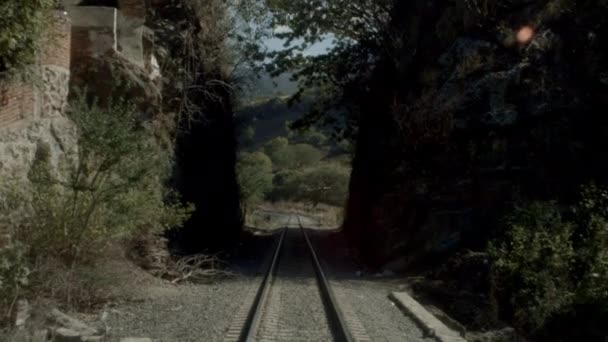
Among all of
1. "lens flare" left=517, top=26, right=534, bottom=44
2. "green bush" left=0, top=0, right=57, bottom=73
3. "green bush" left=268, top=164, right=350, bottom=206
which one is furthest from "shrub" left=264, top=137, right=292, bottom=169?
"green bush" left=0, top=0, right=57, bottom=73

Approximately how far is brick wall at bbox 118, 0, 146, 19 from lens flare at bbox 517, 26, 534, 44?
10.5 m

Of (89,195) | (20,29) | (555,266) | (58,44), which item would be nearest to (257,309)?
(89,195)

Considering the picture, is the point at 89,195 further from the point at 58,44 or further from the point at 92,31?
the point at 92,31

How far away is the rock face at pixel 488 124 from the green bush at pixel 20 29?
11.0 metres

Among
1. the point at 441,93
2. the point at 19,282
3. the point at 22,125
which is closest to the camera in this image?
the point at 19,282

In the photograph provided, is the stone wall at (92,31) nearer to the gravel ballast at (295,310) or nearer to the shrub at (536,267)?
the gravel ballast at (295,310)

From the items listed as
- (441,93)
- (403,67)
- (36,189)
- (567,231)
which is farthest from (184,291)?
(403,67)

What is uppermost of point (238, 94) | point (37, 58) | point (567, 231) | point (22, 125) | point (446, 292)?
point (238, 94)

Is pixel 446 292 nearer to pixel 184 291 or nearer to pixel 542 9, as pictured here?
pixel 184 291

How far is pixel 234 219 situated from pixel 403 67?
29.9ft

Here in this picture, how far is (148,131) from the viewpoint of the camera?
53.3 feet

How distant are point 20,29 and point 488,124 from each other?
41.2ft

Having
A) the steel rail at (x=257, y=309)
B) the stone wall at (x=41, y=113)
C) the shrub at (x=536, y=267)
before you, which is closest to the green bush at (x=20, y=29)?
the stone wall at (x=41, y=113)

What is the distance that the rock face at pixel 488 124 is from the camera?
687 inches
